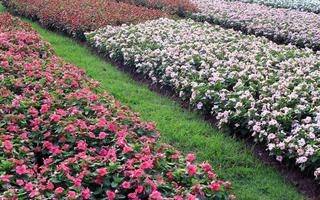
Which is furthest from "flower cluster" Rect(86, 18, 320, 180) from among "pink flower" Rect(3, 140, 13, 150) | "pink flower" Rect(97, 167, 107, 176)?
"pink flower" Rect(3, 140, 13, 150)

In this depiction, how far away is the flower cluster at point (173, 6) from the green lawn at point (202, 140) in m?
5.46

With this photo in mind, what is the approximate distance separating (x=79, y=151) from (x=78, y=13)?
790 centimetres

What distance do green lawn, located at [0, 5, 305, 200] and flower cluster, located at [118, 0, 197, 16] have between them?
17.9 ft

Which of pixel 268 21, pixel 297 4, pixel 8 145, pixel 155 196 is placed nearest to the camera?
pixel 155 196

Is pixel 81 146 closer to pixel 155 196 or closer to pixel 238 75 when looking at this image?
pixel 155 196

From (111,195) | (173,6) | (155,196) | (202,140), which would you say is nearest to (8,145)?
(111,195)

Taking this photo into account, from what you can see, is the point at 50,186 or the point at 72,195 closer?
the point at 72,195

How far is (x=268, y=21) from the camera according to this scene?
11.7 metres

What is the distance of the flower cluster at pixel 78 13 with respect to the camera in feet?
34.2

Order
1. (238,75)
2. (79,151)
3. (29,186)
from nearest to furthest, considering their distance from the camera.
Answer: (29,186) → (79,151) → (238,75)

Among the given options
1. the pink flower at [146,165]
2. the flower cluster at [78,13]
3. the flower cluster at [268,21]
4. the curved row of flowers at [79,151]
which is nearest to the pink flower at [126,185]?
the curved row of flowers at [79,151]

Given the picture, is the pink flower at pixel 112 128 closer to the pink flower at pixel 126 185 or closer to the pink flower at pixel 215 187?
the pink flower at pixel 126 185

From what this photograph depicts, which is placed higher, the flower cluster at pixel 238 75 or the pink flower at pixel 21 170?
the flower cluster at pixel 238 75

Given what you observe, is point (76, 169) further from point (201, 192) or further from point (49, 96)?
point (49, 96)
